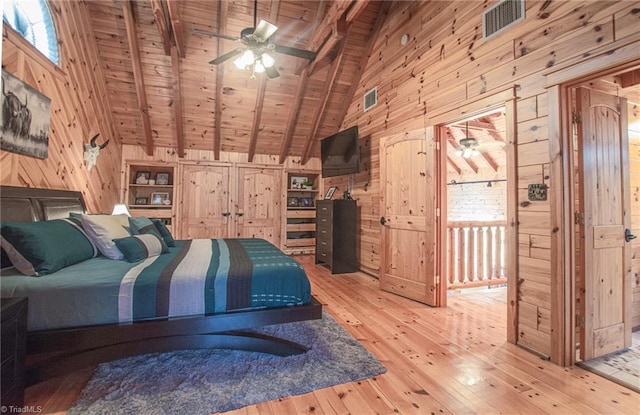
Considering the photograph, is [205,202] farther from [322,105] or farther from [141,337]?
[141,337]

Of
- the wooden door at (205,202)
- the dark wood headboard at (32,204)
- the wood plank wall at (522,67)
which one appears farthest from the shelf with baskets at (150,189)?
the wood plank wall at (522,67)

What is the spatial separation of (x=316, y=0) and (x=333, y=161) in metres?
2.47

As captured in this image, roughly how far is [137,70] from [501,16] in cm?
465

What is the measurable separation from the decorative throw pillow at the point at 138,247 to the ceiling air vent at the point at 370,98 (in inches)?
147

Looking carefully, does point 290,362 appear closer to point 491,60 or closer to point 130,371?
point 130,371

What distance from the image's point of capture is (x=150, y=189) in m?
5.88

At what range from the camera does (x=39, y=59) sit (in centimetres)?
269

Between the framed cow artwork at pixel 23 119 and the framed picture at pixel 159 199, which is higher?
the framed cow artwork at pixel 23 119

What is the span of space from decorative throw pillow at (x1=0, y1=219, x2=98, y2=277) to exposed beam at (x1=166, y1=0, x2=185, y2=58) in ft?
8.88

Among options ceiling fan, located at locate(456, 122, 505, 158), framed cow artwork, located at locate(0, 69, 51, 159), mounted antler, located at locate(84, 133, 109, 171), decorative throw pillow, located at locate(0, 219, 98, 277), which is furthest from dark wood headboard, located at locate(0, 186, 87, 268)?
ceiling fan, located at locate(456, 122, 505, 158)

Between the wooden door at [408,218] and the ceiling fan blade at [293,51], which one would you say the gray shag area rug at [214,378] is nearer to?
the wooden door at [408,218]

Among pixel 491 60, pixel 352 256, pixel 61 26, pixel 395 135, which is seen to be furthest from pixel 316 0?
pixel 352 256

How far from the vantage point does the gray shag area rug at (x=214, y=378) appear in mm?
1620

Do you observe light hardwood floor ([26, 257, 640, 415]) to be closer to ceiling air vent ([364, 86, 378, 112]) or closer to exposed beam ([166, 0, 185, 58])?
ceiling air vent ([364, 86, 378, 112])
